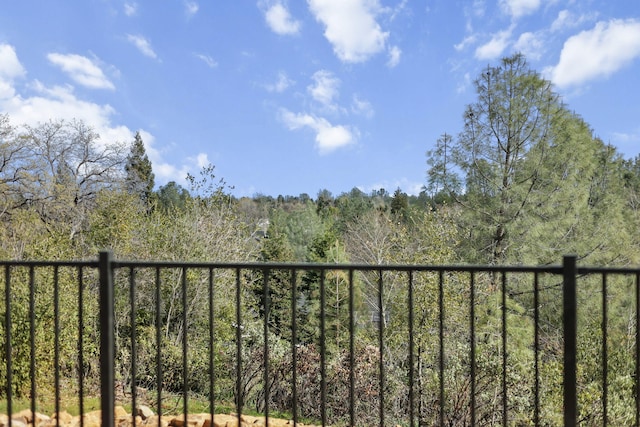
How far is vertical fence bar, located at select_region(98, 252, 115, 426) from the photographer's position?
77.2 inches

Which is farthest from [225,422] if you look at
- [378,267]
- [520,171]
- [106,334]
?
[520,171]

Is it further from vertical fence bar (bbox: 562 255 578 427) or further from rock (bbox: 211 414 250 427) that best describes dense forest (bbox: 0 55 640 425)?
vertical fence bar (bbox: 562 255 578 427)

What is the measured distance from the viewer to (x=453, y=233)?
30.6 ft

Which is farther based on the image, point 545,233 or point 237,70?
point 237,70

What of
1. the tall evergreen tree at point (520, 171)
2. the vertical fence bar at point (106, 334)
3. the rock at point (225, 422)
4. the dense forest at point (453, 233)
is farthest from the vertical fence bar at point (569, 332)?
the tall evergreen tree at point (520, 171)

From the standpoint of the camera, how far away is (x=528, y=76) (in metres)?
10.6

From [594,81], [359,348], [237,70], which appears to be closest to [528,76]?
[594,81]

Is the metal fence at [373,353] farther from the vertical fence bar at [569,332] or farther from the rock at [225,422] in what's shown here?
the vertical fence bar at [569,332]

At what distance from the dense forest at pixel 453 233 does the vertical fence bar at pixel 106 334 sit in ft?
17.1

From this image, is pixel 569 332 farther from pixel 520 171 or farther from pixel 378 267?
pixel 520 171

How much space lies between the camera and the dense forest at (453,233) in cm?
747

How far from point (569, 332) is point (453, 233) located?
25.4 feet

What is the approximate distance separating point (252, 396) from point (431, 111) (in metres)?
12.9

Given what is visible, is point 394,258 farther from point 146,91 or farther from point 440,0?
point 146,91
